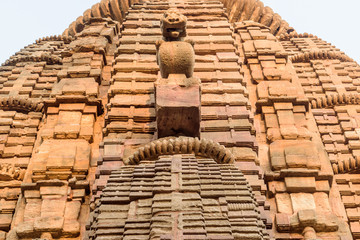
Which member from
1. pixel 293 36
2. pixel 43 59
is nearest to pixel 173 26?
pixel 43 59

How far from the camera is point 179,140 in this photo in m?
5.98

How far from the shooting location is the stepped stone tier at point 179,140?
5113 millimetres

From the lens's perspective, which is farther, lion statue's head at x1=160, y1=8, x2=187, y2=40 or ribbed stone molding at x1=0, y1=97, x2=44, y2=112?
ribbed stone molding at x1=0, y1=97, x2=44, y2=112

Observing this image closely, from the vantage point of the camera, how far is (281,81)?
933 cm

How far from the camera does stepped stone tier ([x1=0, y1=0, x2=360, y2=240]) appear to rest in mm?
5113

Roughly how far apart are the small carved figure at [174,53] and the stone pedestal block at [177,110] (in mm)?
292

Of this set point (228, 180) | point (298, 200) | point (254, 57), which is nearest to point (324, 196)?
point (298, 200)

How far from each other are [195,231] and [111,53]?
7.00 meters

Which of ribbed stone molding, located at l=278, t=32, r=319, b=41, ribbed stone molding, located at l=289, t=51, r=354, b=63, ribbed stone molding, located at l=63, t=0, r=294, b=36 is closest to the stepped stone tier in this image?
ribbed stone molding, located at l=289, t=51, r=354, b=63

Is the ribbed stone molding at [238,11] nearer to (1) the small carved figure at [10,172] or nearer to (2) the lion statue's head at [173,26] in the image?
(1) the small carved figure at [10,172]

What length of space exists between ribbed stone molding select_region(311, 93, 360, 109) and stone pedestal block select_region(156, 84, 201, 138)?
411 cm

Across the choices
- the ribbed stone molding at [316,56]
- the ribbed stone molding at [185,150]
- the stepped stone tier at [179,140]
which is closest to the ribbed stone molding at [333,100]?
the stepped stone tier at [179,140]

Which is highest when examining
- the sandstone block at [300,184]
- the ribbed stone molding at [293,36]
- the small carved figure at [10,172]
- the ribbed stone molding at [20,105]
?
the sandstone block at [300,184]

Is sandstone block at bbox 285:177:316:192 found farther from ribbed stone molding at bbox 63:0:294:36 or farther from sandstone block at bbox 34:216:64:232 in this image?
ribbed stone molding at bbox 63:0:294:36
